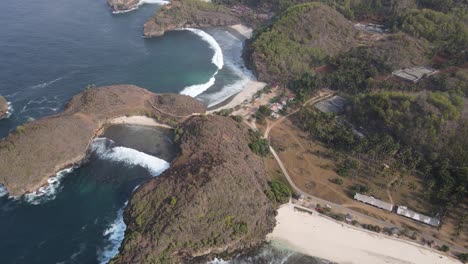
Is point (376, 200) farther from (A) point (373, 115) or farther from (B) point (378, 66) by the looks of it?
(B) point (378, 66)

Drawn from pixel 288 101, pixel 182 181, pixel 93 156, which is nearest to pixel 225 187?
pixel 182 181

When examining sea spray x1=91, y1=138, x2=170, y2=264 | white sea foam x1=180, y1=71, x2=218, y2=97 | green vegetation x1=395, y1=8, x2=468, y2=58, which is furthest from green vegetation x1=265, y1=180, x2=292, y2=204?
green vegetation x1=395, y1=8, x2=468, y2=58

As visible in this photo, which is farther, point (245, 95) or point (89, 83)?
point (89, 83)

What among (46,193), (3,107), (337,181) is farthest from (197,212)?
(3,107)

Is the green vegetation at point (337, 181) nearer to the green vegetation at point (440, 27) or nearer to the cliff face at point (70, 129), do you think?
the cliff face at point (70, 129)

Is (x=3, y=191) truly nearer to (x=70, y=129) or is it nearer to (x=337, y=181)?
(x=70, y=129)

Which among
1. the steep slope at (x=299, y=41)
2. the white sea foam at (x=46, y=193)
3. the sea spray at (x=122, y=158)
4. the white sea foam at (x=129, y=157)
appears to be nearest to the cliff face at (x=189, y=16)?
the steep slope at (x=299, y=41)
